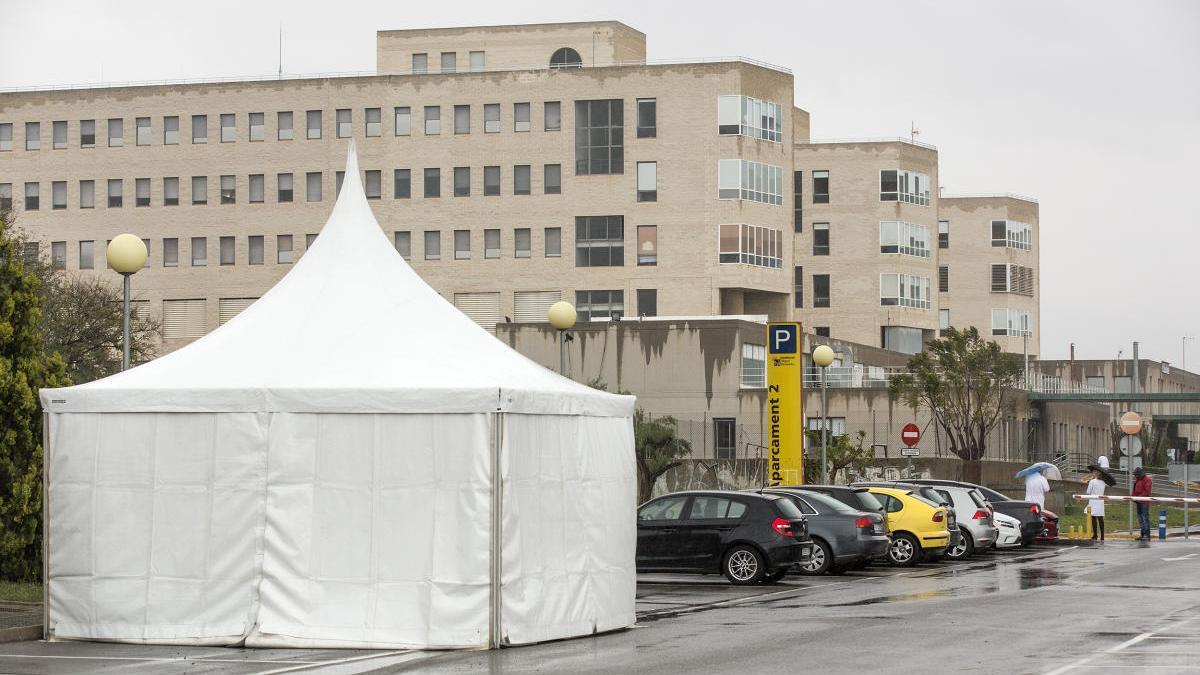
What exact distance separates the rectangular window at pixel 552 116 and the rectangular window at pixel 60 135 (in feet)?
82.6

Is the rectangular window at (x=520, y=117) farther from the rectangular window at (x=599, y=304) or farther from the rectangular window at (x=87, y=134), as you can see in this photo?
the rectangular window at (x=87, y=134)

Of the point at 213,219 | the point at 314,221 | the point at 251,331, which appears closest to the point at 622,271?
the point at 314,221

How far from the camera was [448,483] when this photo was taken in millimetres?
17922

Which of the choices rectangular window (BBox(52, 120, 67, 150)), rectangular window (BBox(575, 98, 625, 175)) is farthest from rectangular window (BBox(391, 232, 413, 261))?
rectangular window (BBox(52, 120, 67, 150))

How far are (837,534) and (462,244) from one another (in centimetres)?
5882

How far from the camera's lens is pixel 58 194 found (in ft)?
295

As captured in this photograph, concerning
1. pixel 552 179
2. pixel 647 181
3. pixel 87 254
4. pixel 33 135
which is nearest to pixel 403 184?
pixel 552 179

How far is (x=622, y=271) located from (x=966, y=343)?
17043 mm

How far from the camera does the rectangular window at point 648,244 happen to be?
83.9 m

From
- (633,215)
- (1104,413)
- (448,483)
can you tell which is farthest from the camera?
(1104,413)

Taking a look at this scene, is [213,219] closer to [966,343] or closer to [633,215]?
[633,215]

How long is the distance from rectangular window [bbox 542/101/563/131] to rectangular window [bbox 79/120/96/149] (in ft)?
77.4

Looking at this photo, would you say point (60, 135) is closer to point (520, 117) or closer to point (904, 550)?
point (520, 117)

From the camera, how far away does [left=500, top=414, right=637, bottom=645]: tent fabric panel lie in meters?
18.1
